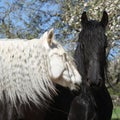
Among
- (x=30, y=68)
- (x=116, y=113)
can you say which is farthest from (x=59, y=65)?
(x=116, y=113)

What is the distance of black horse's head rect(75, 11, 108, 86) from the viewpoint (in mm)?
5039

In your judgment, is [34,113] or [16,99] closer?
[16,99]

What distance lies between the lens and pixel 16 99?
400 centimetres

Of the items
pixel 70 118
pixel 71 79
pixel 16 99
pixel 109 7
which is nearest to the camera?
pixel 16 99

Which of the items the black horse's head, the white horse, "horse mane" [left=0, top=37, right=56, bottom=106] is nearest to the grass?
the black horse's head

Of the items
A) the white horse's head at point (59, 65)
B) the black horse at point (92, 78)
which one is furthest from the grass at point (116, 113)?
the white horse's head at point (59, 65)

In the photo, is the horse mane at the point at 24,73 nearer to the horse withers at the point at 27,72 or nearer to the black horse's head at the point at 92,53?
the horse withers at the point at 27,72

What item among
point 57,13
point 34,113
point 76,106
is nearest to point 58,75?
point 34,113

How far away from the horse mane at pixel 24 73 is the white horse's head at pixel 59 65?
58 millimetres

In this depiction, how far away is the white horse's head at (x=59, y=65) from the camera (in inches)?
164

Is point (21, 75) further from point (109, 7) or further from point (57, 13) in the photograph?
point (57, 13)

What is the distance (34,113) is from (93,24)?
1.53 m

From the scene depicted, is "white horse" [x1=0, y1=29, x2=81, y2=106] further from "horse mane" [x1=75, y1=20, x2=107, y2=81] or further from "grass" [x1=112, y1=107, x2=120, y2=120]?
"grass" [x1=112, y1=107, x2=120, y2=120]

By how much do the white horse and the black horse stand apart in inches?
33.2
